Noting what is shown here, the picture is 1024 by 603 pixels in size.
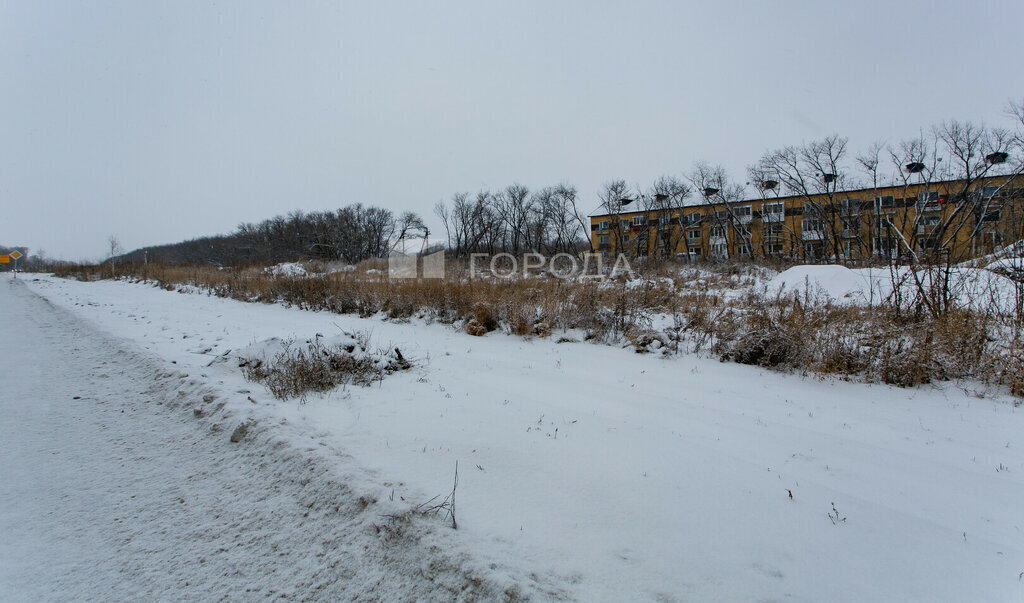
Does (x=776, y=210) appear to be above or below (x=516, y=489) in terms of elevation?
above

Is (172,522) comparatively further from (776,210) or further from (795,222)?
(795,222)

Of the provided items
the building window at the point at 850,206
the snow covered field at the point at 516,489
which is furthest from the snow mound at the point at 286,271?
the building window at the point at 850,206

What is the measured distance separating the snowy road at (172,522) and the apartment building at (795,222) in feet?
63.2

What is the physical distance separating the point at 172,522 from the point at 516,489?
5.86 ft

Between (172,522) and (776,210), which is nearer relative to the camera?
(172,522)

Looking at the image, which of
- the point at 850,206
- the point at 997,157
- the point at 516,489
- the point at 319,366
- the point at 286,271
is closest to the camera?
the point at 516,489

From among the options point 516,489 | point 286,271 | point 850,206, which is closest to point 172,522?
point 516,489

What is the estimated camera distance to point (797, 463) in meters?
2.97

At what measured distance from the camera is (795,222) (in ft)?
140

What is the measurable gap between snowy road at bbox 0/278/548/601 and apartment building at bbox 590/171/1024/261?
63.2ft

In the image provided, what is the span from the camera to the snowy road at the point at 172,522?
1.68m

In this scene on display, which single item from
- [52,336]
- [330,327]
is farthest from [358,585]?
[52,336]

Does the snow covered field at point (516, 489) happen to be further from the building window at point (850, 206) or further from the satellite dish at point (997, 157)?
the building window at point (850, 206)

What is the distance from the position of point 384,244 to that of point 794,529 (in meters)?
71.7
